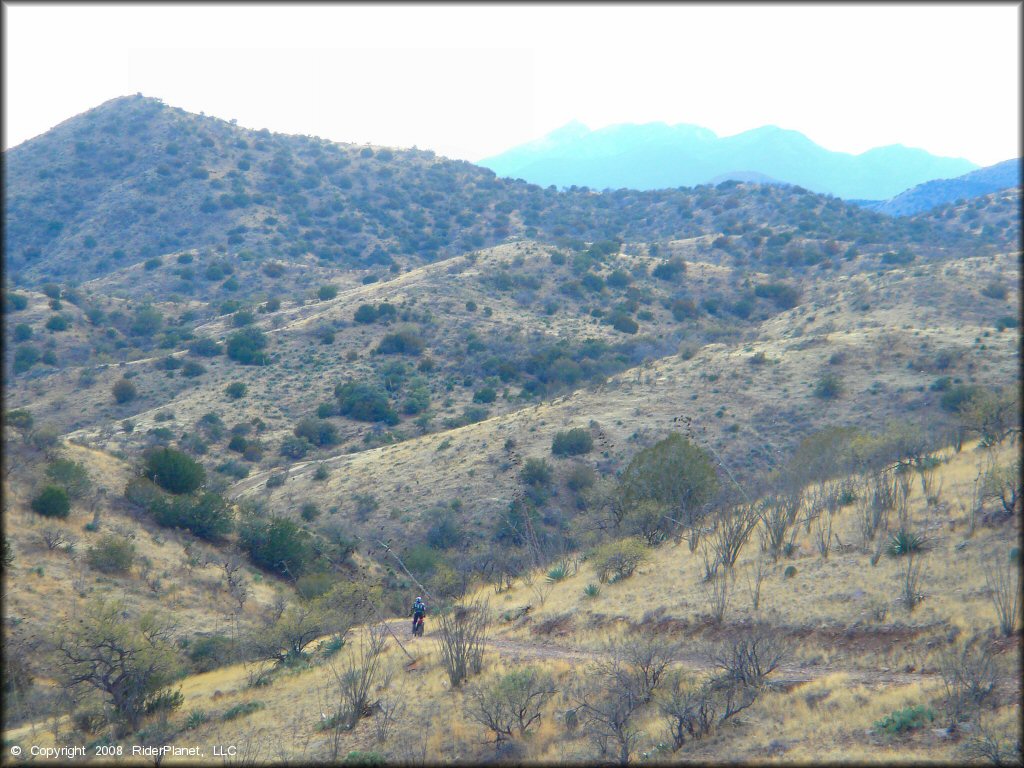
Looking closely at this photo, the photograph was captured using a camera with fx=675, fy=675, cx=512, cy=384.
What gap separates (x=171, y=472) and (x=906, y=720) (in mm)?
25648

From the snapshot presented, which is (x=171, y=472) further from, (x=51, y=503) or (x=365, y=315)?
(x=365, y=315)

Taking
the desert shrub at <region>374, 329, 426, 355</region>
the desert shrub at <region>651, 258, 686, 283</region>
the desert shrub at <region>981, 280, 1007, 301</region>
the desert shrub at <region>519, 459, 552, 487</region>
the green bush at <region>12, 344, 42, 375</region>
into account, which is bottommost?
the desert shrub at <region>519, 459, 552, 487</region>

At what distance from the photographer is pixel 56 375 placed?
156 ft

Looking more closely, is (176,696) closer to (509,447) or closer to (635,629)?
(635,629)

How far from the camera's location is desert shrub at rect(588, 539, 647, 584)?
18125 mm

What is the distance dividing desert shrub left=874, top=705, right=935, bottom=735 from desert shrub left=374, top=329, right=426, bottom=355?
46.9m

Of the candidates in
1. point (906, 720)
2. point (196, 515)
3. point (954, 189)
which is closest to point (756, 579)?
point (906, 720)

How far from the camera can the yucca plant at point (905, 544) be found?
13.9 m

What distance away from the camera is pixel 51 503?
21250mm

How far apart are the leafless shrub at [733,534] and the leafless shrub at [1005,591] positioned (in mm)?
5139

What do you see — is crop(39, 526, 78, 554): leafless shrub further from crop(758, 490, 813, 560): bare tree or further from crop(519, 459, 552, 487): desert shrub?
crop(758, 490, 813, 560): bare tree

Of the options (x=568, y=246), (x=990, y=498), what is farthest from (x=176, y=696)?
(x=568, y=246)

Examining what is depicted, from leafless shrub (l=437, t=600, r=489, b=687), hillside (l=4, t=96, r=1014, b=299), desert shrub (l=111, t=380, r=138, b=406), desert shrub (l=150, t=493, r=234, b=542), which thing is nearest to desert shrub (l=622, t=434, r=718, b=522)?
leafless shrub (l=437, t=600, r=489, b=687)

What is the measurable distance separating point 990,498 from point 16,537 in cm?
2520
